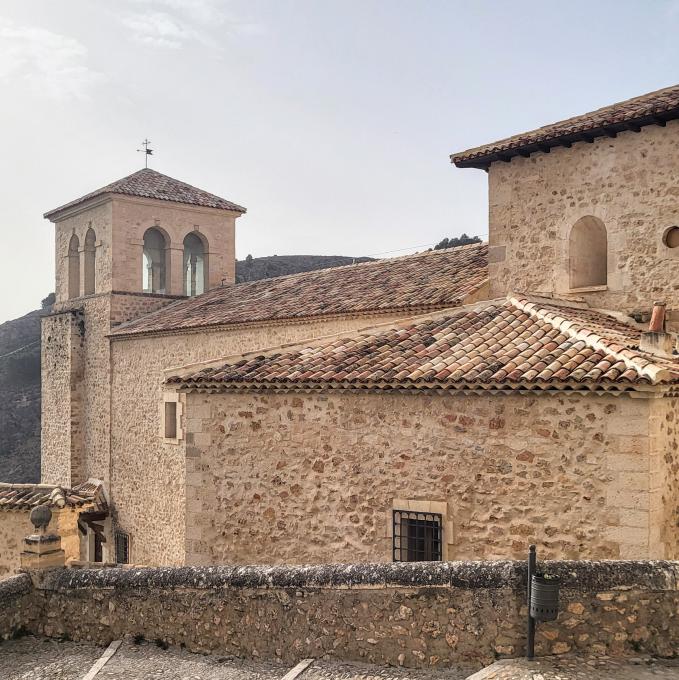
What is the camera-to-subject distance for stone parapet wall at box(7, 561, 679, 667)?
490 cm

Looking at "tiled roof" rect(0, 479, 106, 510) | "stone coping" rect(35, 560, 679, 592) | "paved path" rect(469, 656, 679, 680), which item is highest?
"stone coping" rect(35, 560, 679, 592)

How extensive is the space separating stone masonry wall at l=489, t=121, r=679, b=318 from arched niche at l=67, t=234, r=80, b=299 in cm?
1658

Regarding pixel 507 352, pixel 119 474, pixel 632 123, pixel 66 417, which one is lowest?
pixel 119 474

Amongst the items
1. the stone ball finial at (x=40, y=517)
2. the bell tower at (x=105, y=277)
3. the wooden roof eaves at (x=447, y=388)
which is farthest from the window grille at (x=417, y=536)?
the bell tower at (x=105, y=277)

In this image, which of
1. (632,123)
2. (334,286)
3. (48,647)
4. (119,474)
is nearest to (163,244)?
(119,474)

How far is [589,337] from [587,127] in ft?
12.8

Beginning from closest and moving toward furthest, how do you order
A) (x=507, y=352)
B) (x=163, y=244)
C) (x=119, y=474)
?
(x=507, y=352) → (x=119, y=474) → (x=163, y=244)

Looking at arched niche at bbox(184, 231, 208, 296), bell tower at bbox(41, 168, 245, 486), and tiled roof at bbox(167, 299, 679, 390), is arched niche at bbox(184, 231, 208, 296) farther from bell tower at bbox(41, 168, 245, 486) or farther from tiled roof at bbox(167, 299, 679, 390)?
tiled roof at bbox(167, 299, 679, 390)

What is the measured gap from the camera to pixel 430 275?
1428 centimetres

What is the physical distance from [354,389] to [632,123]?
537 centimetres

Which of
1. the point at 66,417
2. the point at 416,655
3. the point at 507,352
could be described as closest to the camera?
the point at 416,655

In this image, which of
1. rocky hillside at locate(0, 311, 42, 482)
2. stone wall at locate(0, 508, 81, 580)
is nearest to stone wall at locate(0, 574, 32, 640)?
stone wall at locate(0, 508, 81, 580)

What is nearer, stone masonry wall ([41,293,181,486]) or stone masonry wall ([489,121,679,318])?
stone masonry wall ([489,121,679,318])

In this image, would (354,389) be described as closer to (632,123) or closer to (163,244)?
(632,123)
